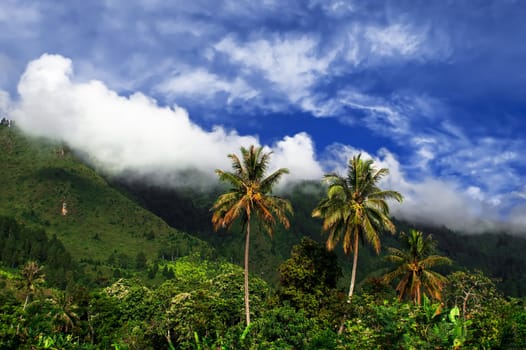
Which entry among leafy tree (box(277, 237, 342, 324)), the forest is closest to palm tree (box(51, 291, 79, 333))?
the forest

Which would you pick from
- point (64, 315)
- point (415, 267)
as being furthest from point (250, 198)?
point (64, 315)

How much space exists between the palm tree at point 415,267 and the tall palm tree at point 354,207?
6074 mm

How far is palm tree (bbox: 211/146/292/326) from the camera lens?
130 ft

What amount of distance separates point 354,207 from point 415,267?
1113 cm

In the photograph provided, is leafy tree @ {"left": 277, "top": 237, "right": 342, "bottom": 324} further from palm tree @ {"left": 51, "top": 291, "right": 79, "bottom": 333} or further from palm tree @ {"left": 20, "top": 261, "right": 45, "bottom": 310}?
palm tree @ {"left": 20, "top": 261, "right": 45, "bottom": 310}

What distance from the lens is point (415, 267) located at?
148 ft

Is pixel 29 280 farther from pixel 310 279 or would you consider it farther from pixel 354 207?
pixel 354 207

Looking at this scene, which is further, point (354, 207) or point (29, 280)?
point (29, 280)

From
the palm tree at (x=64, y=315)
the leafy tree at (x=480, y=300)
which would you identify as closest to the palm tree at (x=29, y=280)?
the palm tree at (x=64, y=315)

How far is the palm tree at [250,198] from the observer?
39.6 metres

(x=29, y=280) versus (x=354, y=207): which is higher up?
(x=354, y=207)

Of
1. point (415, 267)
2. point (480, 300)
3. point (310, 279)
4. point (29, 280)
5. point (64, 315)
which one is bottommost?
point (64, 315)

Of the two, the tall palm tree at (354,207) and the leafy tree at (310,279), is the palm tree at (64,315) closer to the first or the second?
the leafy tree at (310,279)

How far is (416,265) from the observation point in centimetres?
4522
